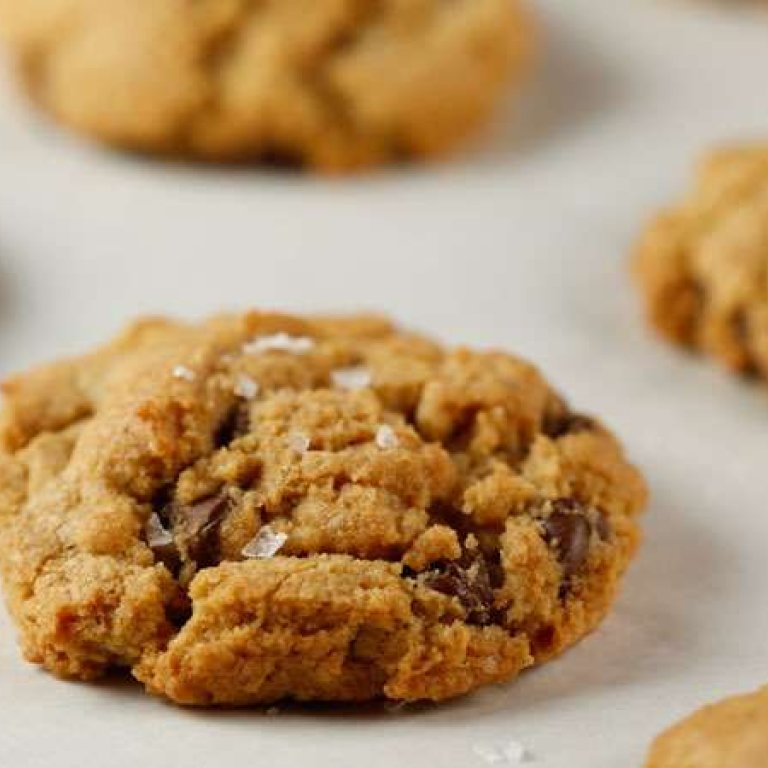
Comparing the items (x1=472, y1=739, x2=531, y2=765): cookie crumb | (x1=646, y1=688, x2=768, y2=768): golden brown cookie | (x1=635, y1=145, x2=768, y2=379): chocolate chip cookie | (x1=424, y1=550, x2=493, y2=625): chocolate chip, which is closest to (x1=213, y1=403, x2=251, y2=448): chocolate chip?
(x1=424, y1=550, x2=493, y2=625): chocolate chip

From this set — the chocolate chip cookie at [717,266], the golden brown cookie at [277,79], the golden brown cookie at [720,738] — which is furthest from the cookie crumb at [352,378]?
the golden brown cookie at [277,79]

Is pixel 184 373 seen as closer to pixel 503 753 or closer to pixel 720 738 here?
pixel 503 753

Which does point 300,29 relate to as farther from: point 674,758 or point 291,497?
point 674,758

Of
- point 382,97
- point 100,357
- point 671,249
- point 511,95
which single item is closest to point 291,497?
point 100,357

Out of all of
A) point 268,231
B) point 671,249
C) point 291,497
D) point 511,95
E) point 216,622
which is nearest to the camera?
point 216,622

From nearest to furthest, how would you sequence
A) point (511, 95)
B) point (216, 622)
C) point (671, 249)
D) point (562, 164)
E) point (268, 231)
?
point (216, 622) → point (671, 249) → point (268, 231) → point (562, 164) → point (511, 95)

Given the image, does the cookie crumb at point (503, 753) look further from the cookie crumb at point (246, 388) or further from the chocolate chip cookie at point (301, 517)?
the cookie crumb at point (246, 388)

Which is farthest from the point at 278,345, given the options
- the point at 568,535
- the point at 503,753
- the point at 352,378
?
the point at 503,753

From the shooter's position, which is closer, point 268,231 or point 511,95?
point 268,231
